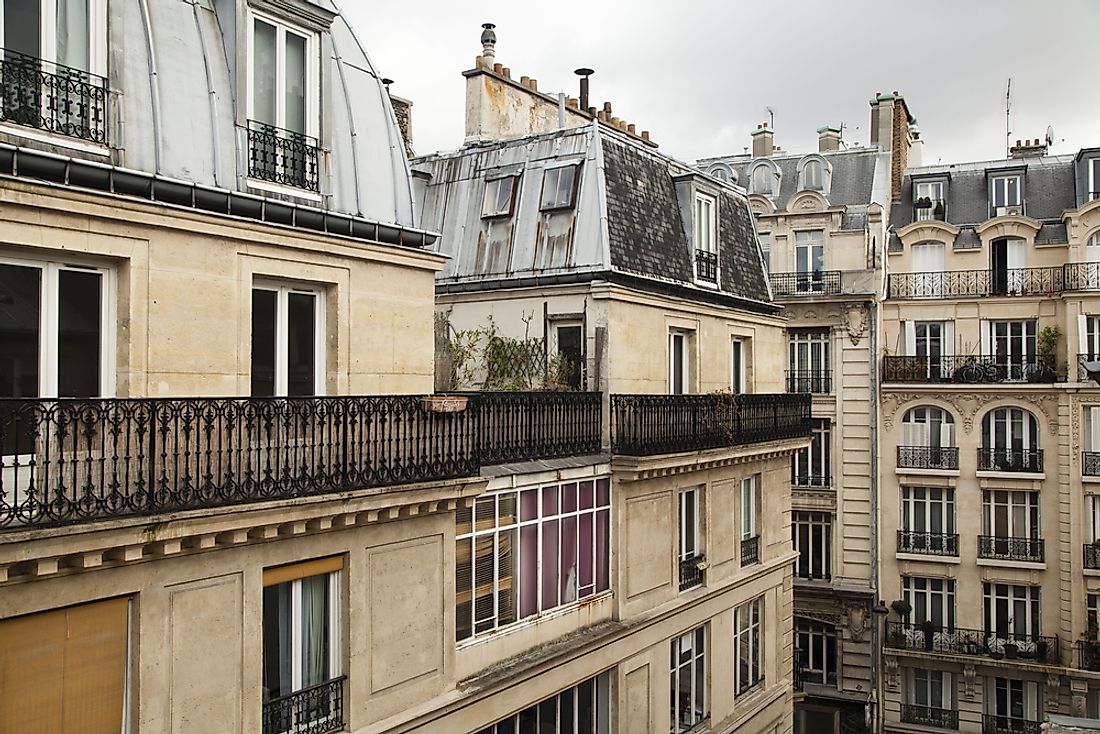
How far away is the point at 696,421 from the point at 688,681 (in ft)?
16.6

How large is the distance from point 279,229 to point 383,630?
480 cm

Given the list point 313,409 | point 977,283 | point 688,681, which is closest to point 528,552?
point 313,409

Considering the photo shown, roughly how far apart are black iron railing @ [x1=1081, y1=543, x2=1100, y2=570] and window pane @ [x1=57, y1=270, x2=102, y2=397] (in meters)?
30.0

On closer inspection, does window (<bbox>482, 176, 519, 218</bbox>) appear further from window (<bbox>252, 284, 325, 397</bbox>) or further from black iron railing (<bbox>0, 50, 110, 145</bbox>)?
black iron railing (<bbox>0, 50, 110, 145</bbox>)

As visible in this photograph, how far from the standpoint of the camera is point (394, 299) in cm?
1162

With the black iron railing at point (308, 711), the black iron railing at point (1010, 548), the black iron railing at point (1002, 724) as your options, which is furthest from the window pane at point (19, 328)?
the black iron railing at point (1002, 724)

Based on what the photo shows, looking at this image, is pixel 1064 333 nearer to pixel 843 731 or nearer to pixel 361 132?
pixel 843 731

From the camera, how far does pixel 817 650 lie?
31.6 metres

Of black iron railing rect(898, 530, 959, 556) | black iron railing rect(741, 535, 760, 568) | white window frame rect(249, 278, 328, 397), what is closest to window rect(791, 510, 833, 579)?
black iron railing rect(898, 530, 959, 556)

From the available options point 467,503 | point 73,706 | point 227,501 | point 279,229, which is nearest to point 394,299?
point 279,229

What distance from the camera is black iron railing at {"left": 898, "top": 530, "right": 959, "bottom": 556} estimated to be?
30906mm

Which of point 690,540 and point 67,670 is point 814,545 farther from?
point 67,670

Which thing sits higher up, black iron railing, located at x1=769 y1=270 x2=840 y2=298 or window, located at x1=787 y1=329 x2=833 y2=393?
black iron railing, located at x1=769 y1=270 x2=840 y2=298

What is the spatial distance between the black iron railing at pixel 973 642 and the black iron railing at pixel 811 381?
8152 millimetres
